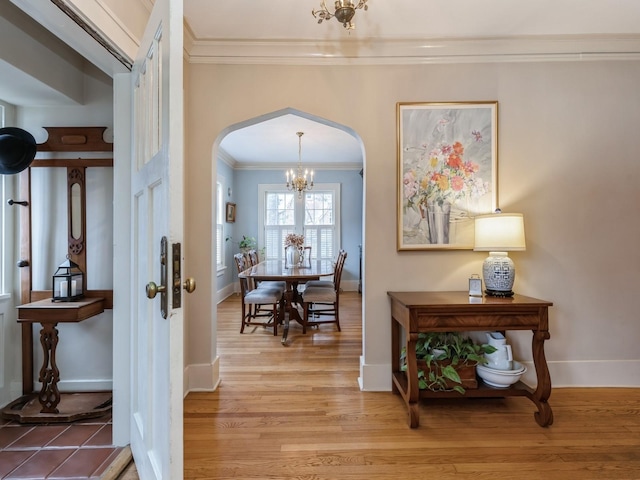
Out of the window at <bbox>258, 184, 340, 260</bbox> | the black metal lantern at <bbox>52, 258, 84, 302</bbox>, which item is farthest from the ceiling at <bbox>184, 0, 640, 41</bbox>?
the window at <bbox>258, 184, 340, 260</bbox>

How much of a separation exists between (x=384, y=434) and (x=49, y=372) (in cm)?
202

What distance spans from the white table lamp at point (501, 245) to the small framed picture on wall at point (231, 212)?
4.66 metres

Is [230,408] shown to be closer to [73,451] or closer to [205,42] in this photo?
[73,451]

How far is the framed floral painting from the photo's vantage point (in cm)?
234

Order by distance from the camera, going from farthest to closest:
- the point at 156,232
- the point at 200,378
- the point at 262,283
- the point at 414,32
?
the point at 262,283, the point at 200,378, the point at 414,32, the point at 156,232

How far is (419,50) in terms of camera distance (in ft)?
7.56

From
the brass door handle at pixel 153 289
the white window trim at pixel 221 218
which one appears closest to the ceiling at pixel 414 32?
the brass door handle at pixel 153 289

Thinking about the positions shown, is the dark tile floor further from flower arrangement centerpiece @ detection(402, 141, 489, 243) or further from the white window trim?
the white window trim

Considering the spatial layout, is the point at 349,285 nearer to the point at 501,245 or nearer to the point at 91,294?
the point at 501,245

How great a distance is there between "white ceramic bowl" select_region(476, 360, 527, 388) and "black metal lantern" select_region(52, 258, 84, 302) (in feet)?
8.95

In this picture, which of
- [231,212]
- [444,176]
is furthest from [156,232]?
[231,212]

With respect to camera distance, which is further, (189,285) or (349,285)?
(349,285)

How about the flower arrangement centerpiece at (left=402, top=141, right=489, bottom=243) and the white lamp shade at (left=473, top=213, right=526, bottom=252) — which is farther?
the flower arrangement centerpiece at (left=402, top=141, right=489, bottom=243)

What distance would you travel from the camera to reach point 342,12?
1.61 meters
